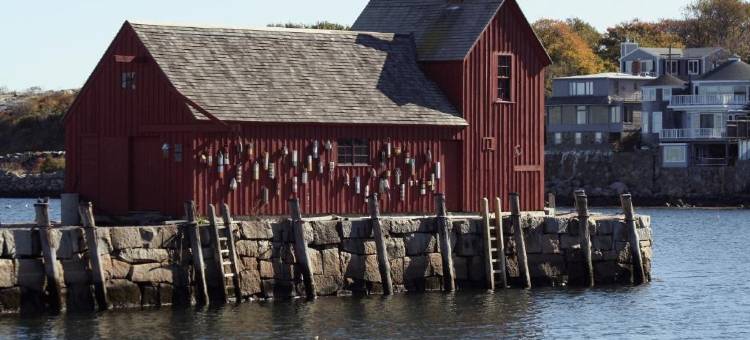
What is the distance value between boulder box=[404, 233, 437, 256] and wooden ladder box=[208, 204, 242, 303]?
15.3 ft

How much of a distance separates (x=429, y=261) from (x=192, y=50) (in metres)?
7.62

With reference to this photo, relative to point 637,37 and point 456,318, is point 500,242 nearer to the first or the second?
point 456,318

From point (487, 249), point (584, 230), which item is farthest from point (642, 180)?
point (487, 249)

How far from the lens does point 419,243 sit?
43.4m

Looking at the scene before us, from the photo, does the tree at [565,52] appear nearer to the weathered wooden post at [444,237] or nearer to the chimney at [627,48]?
the chimney at [627,48]

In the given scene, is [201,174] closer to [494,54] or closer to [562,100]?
[494,54]

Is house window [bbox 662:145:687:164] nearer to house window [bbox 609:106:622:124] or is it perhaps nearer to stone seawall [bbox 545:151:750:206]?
stone seawall [bbox 545:151:750:206]

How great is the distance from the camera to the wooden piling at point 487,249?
144 feet

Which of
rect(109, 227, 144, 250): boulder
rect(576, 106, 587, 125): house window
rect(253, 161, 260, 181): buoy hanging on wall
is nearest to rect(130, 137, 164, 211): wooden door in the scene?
rect(253, 161, 260, 181): buoy hanging on wall

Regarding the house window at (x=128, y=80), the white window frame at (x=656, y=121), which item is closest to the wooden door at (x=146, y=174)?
the house window at (x=128, y=80)

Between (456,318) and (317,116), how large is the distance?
6926mm

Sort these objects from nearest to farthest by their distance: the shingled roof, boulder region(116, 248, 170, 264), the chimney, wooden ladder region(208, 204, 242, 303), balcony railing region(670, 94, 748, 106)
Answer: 1. boulder region(116, 248, 170, 264)
2. wooden ladder region(208, 204, 242, 303)
3. the shingled roof
4. balcony railing region(670, 94, 748, 106)
5. the chimney

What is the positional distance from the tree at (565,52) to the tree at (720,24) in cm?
1047

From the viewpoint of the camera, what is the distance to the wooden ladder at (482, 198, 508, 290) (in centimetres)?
4403
